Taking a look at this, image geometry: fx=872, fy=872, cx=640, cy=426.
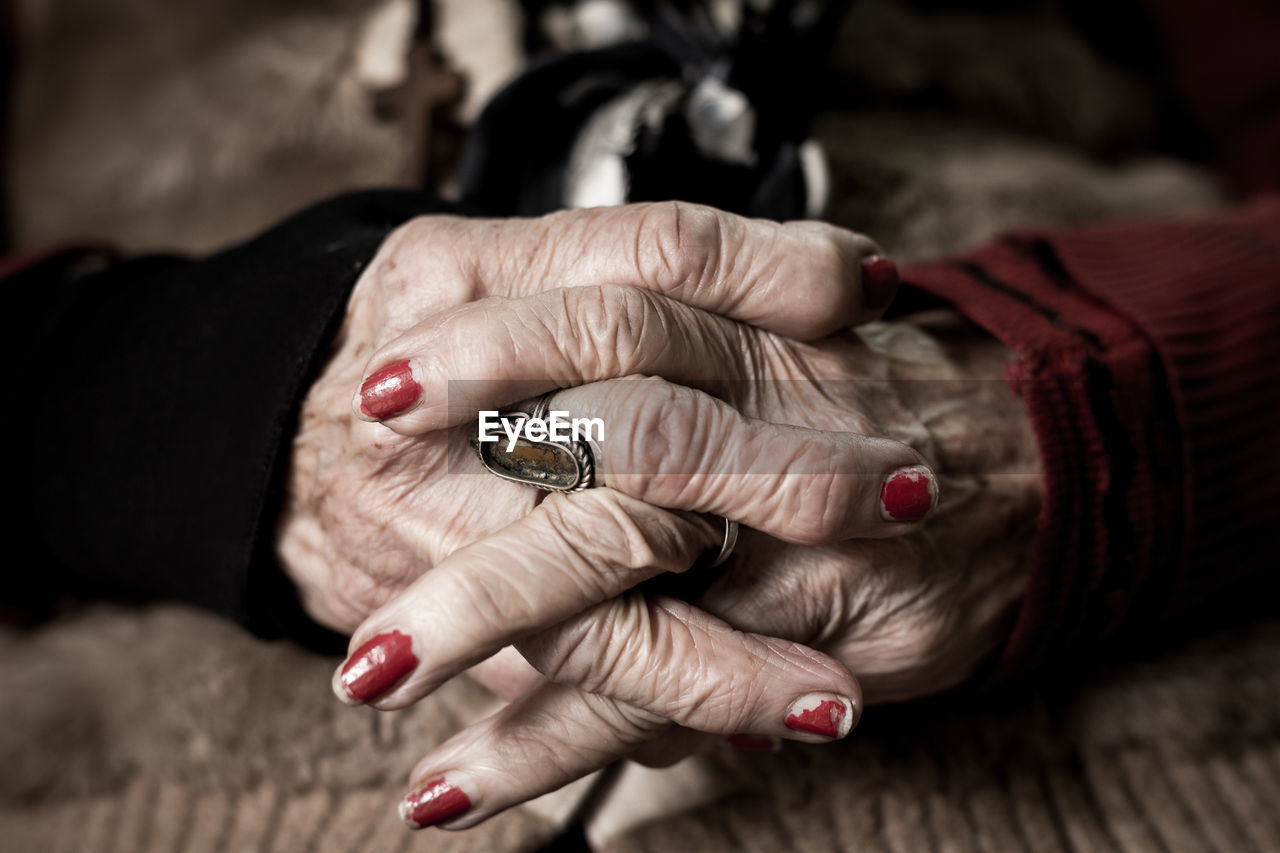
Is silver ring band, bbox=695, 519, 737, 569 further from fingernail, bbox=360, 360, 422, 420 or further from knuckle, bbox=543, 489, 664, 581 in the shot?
fingernail, bbox=360, 360, 422, 420

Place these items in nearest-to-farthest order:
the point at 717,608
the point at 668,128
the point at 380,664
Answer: the point at 380,664, the point at 717,608, the point at 668,128

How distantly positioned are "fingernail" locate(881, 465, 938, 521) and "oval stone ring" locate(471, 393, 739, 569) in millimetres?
111

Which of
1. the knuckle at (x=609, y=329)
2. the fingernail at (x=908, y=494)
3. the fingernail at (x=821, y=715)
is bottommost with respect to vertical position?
the fingernail at (x=821, y=715)

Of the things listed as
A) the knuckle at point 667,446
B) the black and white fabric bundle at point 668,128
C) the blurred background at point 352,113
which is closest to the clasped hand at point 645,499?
the knuckle at point 667,446

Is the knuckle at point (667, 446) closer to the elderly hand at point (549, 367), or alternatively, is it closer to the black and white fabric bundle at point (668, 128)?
the elderly hand at point (549, 367)

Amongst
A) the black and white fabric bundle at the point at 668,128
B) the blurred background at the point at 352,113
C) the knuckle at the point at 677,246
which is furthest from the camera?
the blurred background at the point at 352,113

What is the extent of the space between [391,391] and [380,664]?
0.60 feet

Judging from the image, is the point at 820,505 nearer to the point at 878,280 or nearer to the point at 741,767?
the point at 878,280

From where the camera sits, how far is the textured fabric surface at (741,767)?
0.78 m

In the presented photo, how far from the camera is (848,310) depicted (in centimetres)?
71

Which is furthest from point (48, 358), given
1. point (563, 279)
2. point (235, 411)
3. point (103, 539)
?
point (563, 279)

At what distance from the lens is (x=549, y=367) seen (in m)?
0.60

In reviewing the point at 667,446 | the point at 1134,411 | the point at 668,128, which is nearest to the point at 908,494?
the point at 667,446

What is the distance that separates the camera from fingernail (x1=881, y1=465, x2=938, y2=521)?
0.62 metres
